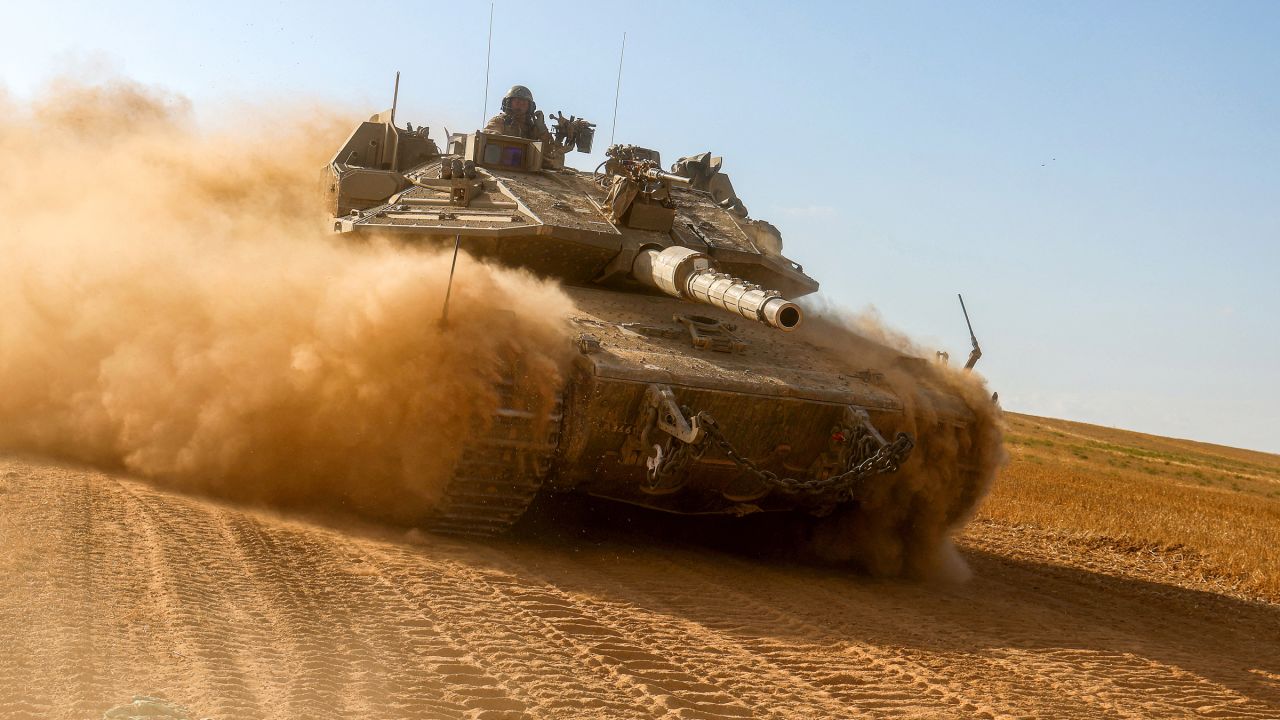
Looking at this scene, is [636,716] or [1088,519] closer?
[636,716]

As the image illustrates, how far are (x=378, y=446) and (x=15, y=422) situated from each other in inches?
167

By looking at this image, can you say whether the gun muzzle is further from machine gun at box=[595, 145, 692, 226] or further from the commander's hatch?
the commander's hatch

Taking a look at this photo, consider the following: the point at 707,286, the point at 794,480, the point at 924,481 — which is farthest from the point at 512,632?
the point at 924,481

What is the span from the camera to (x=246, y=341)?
985cm

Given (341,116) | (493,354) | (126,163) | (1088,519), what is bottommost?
(1088,519)

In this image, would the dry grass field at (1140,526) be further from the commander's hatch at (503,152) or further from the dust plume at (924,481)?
the commander's hatch at (503,152)

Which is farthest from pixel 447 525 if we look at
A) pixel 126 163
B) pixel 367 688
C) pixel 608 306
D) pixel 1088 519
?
pixel 1088 519

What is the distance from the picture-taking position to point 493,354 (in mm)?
8453

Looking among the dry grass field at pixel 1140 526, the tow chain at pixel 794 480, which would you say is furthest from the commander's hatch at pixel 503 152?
the dry grass field at pixel 1140 526

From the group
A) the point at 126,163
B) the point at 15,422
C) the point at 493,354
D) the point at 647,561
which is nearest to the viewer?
the point at 493,354

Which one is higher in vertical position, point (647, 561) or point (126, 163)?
point (126, 163)

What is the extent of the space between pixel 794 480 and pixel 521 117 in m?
6.48

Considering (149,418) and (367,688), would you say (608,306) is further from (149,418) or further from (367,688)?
(367,688)

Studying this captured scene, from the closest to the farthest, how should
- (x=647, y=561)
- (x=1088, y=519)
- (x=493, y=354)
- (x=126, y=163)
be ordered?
(x=493, y=354) → (x=647, y=561) → (x=126, y=163) → (x=1088, y=519)
